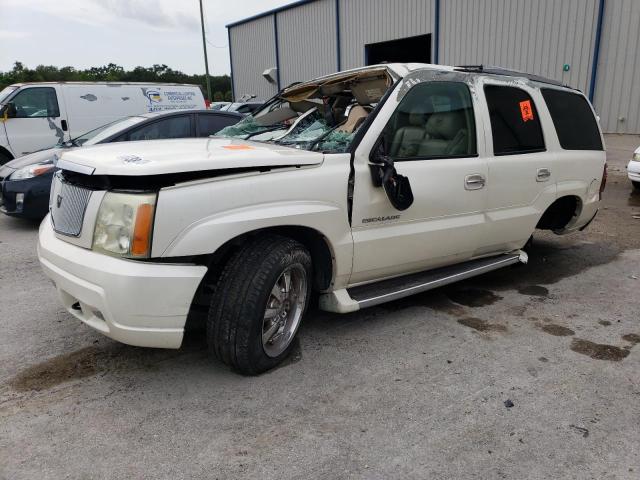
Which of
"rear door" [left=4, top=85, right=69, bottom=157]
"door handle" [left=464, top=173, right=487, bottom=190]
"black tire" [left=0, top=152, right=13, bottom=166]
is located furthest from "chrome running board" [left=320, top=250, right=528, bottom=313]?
"black tire" [left=0, top=152, right=13, bottom=166]

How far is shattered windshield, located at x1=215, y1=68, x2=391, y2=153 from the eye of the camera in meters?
3.77

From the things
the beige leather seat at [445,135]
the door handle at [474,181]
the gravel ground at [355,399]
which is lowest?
the gravel ground at [355,399]

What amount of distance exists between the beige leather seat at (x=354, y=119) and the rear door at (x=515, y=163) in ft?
3.20

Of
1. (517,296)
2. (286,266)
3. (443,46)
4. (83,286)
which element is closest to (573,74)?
(443,46)

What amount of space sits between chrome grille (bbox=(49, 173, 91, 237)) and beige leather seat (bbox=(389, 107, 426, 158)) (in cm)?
195

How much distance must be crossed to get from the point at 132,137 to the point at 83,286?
472 cm

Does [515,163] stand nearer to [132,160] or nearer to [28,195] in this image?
[132,160]

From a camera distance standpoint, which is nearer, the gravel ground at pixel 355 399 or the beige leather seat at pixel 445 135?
the gravel ground at pixel 355 399

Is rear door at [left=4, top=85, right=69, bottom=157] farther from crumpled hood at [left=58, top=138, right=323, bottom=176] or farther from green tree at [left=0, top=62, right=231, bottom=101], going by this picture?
green tree at [left=0, top=62, right=231, bottom=101]

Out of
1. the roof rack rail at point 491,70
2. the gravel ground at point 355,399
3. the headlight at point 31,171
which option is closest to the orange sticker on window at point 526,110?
the roof rack rail at point 491,70

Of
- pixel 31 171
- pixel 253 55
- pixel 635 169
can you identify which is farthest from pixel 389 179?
pixel 253 55

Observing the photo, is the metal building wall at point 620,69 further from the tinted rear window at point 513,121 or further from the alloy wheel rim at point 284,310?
the alloy wheel rim at point 284,310

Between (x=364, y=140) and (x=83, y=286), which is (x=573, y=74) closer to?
(x=364, y=140)

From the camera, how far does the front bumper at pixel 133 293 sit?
262cm
